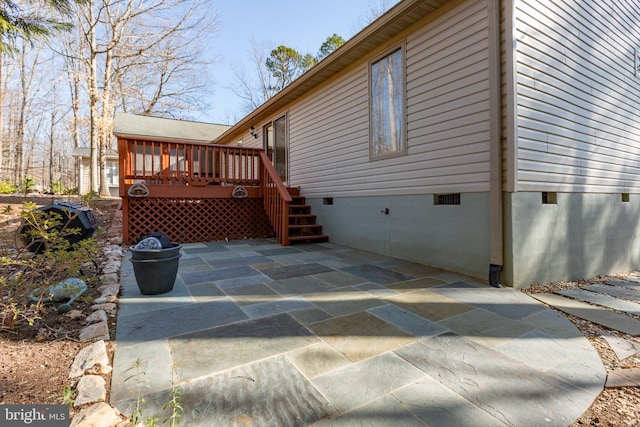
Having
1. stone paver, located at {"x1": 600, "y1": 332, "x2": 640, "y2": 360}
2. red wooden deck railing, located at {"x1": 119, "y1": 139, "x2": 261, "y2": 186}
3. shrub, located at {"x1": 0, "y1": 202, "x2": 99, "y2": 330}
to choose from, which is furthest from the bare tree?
stone paver, located at {"x1": 600, "y1": 332, "x2": 640, "y2": 360}

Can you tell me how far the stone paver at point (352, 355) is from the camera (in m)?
A: 1.45

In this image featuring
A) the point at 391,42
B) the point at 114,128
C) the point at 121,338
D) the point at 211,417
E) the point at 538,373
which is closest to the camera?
the point at 211,417

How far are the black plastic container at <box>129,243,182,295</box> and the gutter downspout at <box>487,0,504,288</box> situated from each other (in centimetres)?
339

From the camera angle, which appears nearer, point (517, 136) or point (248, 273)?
point (517, 136)

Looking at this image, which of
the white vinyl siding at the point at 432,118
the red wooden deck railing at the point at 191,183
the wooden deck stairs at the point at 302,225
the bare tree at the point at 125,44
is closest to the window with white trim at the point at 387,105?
the white vinyl siding at the point at 432,118

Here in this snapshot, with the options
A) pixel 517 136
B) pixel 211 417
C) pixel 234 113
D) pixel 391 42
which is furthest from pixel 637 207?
pixel 234 113

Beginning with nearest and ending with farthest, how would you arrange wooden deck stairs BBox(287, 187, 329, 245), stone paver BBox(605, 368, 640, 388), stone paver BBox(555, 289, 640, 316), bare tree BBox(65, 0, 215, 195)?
1. stone paver BBox(605, 368, 640, 388)
2. stone paver BBox(555, 289, 640, 316)
3. wooden deck stairs BBox(287, 187, 329, 245)
4. bare tree BBox(65, 0, 215, 195)

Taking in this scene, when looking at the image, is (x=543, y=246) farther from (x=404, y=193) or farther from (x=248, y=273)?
(x=248, y=273)

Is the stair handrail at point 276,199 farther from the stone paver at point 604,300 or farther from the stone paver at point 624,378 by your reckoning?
the stone paver at point 624,378

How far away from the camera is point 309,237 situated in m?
6.37

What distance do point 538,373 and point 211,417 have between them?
1.77 meters

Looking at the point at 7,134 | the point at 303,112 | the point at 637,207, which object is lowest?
the point at 637,207

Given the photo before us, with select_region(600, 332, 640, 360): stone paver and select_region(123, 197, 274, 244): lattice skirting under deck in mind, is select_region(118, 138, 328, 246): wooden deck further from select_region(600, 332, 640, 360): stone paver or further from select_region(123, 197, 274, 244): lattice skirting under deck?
select_region(600, 332, 640, 360): stone paver

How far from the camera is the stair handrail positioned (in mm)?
6023
